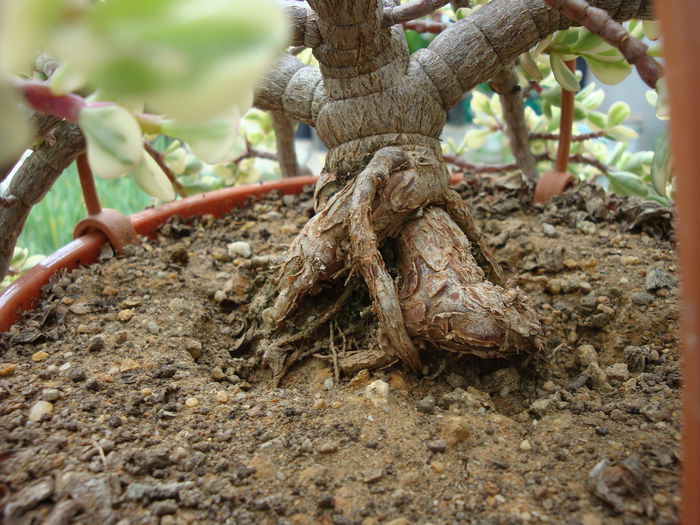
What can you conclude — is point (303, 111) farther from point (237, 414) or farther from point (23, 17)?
point (23, 17)

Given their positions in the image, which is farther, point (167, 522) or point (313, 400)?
point (313, 400)

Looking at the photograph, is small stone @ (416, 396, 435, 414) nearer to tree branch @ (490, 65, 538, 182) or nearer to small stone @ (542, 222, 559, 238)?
small stone @ (542, 222, 559, 238)

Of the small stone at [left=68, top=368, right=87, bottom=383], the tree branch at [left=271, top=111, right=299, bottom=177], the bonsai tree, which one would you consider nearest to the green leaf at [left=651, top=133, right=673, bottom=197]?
the bonsai tree

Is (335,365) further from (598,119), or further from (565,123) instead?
(598,119)

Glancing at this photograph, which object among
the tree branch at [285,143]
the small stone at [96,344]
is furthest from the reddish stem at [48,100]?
the tree branch at [285,143]

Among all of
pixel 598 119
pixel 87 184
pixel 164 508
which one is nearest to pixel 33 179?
pixel 87 184

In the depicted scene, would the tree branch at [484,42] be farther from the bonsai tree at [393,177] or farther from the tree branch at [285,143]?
the tree branch at [285,143]

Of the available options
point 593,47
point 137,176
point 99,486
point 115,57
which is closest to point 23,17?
point 115,57

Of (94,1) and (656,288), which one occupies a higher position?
(94,1)
